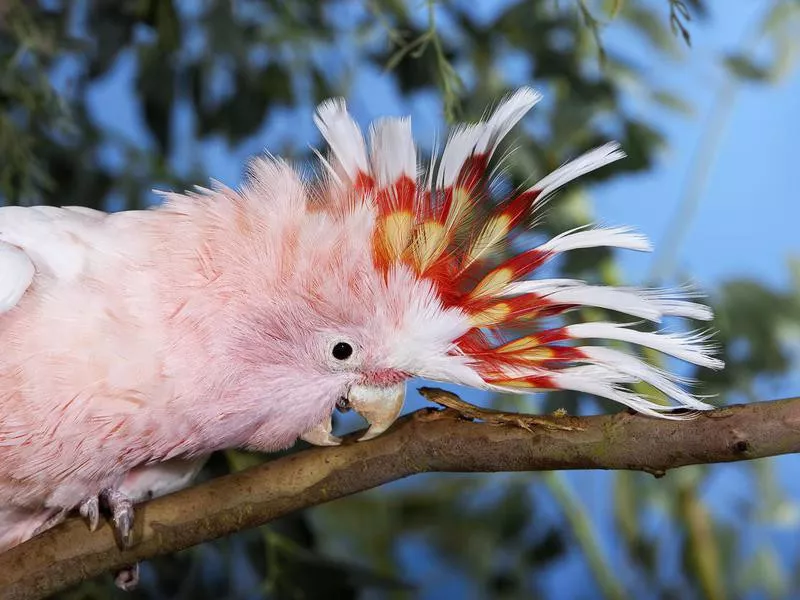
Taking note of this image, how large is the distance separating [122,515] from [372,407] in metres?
0.22

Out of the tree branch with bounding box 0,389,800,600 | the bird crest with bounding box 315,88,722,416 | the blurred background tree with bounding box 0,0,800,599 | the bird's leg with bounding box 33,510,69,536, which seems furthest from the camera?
the blurred background tree with bounding box 0,0,800,599

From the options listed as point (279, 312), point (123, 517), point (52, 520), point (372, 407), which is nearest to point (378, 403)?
point (372, 407)

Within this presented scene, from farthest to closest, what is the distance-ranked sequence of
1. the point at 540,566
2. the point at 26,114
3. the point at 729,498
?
the point at 729,498 → the point at 540,566 → the point at 26,114

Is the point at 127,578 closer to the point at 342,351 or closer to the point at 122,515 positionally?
the point at 122,515

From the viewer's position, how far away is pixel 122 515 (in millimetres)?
762

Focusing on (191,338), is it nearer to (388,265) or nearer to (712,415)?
(388,265)

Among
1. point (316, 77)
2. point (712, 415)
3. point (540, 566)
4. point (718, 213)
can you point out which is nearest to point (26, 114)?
point (316, 77)

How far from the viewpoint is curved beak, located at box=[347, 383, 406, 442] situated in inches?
31.1

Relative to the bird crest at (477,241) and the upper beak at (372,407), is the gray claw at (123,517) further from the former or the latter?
the bird crest at (477,241)

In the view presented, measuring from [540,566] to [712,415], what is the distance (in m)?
1.02

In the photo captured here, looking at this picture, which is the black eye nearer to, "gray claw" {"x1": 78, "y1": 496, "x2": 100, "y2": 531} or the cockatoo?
the cockatoo

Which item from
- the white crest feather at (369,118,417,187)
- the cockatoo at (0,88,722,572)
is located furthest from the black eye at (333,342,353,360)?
the white crest feather at (369,118,417,187)

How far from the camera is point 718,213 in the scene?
6.96ft

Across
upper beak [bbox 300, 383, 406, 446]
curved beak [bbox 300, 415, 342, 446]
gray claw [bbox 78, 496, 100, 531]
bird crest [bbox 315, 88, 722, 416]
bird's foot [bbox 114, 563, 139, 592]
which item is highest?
bird crest [bbox 315, 88, 722, 416]
